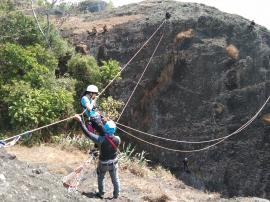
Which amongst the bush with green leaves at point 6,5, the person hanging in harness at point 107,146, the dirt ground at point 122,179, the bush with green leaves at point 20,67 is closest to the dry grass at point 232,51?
the dirt ground at point 122,179

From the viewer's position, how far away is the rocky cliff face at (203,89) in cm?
1805

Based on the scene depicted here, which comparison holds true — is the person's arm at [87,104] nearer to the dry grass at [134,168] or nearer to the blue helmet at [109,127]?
the blue helmet at [109,127]

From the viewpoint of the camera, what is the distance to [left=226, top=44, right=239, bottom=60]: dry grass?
64.4 ft

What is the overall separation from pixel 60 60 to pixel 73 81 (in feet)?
5.95

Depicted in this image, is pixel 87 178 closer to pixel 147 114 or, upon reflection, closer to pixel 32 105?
pixel 32 105

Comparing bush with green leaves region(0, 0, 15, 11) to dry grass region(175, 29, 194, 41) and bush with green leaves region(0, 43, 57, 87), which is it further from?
dry grass region(175, 29, 194, 41)

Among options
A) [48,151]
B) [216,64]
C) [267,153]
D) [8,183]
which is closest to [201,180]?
[267,153]

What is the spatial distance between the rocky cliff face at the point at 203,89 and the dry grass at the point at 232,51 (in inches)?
→ 1.0

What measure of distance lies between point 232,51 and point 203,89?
6.05 ft

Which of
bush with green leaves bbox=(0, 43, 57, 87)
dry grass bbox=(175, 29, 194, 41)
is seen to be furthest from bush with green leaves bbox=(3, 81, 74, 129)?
dry grass bbox=(175, 29, 194, 41)

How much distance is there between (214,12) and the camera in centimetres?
2134

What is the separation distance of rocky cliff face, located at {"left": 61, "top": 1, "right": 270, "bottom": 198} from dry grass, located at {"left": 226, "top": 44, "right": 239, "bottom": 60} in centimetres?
3

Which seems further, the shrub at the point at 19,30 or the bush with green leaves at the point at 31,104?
the shrub at the point at 19,30

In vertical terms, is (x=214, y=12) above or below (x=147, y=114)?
above
